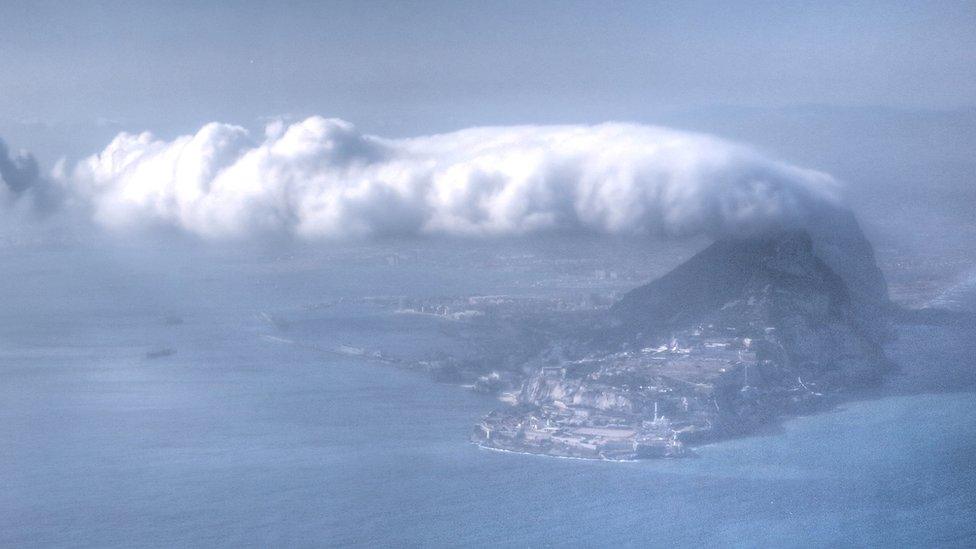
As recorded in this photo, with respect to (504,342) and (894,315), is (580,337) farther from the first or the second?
(894,315)

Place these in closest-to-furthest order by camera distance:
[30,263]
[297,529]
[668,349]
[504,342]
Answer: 1. [297,529]
2. [668,349]
3. [504,342]
4. [30,263]

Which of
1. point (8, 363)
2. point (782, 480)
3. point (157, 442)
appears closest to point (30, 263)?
point (8, 363)

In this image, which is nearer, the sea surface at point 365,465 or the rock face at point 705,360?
the sea surface at point 365,465

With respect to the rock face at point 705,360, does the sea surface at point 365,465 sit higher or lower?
lower

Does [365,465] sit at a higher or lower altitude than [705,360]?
lower
